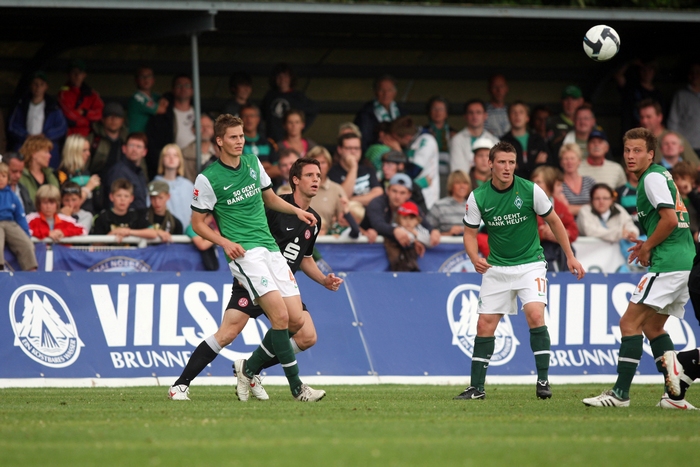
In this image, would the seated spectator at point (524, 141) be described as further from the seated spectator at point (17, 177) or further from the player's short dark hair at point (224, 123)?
the player's short dark hair at point (224, 123)

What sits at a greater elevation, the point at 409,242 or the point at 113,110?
the point at 113,110

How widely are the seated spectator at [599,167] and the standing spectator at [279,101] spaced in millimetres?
4258

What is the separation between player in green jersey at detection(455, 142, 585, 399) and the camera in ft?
31.3

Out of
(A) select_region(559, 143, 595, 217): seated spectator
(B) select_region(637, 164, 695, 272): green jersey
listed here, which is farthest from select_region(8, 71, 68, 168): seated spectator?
(B) select_region(637, 164, 695, 272): green jersey

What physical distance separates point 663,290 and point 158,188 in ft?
23.7

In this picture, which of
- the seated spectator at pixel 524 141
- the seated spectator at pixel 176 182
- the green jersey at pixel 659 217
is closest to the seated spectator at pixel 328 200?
the seated spectator at pixel 176 182

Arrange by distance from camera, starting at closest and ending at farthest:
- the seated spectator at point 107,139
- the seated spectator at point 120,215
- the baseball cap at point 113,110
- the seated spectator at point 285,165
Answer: the seated spectator at point 120,215
the seated spectator at point 285,165
the seated spectator at point 107,139
the baseball cap at point 113,110

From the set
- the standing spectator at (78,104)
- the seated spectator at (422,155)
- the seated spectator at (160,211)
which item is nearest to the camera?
the seated spectator at (160,211)

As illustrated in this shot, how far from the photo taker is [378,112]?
1596 cm

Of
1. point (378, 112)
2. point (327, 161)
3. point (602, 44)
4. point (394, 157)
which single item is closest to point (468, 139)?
point (378, 112)

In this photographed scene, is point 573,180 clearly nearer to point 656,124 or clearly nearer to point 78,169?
point 656,124

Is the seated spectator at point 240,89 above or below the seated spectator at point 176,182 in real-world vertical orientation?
above

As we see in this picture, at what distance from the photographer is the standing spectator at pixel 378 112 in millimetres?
15859

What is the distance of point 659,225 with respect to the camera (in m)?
8.42
